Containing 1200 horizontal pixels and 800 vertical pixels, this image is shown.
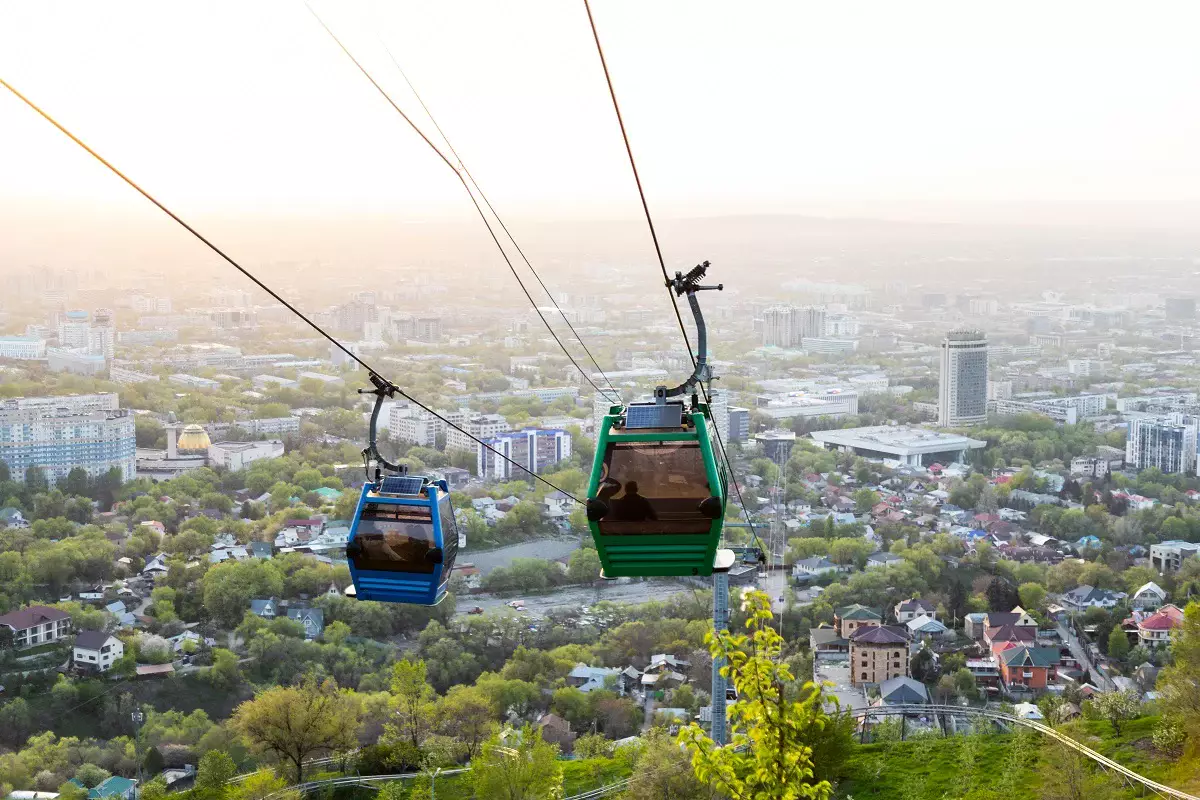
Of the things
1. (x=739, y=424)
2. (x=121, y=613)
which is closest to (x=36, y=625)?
(x=121, y=613)

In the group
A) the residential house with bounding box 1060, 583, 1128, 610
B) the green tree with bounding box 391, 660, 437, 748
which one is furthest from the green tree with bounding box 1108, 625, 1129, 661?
the green tree with bounding box 391, 660, 437, 748

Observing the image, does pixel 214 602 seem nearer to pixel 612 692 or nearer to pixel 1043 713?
pixel 612 692

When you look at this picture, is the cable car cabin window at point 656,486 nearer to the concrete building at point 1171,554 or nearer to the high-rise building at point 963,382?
the concrete building at point 1171,554

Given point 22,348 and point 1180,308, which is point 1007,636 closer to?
point 22,348

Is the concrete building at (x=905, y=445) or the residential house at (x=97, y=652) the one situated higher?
the concrete building at (x=905, y=445)

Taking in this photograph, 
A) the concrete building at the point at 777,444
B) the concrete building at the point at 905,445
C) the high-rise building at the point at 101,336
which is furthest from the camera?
the high-rise building at the point at 101,336

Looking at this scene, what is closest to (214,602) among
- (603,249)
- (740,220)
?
(603,249)

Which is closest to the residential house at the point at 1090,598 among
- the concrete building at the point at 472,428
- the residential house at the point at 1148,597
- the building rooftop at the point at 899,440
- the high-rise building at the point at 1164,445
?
the residential house at the point at 1148,597

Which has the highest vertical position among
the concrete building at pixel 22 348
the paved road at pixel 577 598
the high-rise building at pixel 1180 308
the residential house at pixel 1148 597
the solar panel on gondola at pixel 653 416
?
the high-rise building at pixel 1180 308
